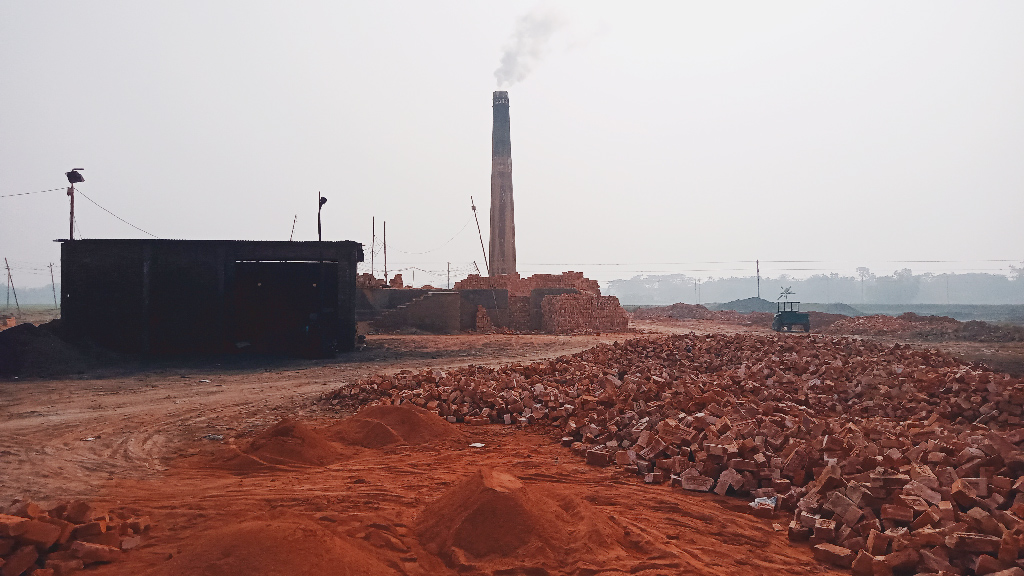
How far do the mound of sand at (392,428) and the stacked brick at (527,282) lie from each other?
24141 mm

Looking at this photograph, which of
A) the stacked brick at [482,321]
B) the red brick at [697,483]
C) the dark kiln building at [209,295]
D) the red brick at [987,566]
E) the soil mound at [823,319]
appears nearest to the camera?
the red brick at [987,566]

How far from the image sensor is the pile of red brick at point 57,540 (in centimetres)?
367

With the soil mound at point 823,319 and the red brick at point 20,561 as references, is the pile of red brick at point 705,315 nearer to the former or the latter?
the soil mound at point 823,319

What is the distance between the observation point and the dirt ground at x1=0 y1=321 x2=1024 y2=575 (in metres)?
3.76

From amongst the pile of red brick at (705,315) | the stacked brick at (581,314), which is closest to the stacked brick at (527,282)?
the stacked brick at (581,314)

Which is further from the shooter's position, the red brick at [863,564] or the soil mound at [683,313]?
the soil mound at [683,313]

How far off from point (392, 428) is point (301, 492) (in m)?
2.21

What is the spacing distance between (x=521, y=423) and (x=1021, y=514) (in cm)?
535

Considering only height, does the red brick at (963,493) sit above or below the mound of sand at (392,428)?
above

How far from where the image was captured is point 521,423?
8102mm

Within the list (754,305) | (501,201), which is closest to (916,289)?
(754,305)

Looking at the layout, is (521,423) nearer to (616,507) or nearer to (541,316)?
(616,507)

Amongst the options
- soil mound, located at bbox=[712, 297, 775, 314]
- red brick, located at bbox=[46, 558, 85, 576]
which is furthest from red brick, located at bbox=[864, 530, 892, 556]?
soil mound, located at bbox=[712, 297, 775, 314]

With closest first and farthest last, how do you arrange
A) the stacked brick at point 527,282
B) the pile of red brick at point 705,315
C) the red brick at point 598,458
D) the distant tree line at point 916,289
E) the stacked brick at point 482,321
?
the red brick at point 598,458 < the stacked brick at point 482,321 < the stacked brick at point 527,282 < the pile of red brick at point 705,315 < the distant tree line at point 916,289
